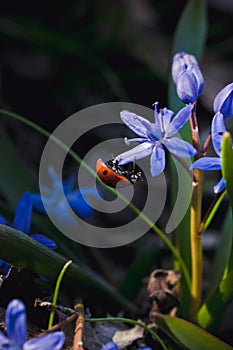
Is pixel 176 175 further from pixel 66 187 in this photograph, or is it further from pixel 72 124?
pixel 72 124

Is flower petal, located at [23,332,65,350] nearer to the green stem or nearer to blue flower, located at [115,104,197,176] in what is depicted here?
blue flower, located at [115,104,197,176]

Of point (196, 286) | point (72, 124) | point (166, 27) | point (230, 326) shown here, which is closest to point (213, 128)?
point (196, 286)

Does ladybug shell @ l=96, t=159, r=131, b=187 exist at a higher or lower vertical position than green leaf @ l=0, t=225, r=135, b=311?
higher

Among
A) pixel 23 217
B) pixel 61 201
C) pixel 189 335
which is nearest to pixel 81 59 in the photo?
pixel 61 201

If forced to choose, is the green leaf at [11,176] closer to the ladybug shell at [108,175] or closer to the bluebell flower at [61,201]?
the bluebell flower at [61,201]

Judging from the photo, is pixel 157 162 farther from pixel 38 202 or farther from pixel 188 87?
pixel 38 202

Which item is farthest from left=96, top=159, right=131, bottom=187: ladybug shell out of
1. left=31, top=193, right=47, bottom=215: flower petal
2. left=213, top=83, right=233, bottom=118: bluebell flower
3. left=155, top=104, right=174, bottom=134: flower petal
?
left=31, top=193, right=47, bottom=215: flower petal
